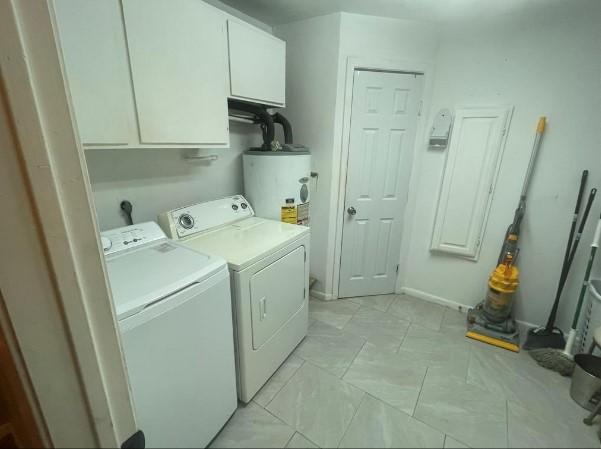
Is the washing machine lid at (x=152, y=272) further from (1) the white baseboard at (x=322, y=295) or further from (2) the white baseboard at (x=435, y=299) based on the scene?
(2) the white baseboard at (x=435, y=299)

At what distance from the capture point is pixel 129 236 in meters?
1.37

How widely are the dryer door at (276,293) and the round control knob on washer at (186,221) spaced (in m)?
0.58

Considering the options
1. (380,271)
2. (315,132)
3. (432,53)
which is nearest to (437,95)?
(432,53)

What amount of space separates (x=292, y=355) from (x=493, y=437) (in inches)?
48.1

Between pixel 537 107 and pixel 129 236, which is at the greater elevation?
pixel 537 107

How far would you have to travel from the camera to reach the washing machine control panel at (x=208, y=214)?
1619 millimetres

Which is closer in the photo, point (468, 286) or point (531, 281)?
point (531, 281)

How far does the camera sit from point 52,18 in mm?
329

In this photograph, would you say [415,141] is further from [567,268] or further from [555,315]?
[555,315]

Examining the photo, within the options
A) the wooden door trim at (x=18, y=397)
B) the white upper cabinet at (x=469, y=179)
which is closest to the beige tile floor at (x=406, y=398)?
the white upper cabinet at (x=469, y=179)

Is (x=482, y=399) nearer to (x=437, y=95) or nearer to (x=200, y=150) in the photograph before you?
(x=437, y=95)

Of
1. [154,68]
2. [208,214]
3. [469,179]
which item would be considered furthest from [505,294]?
[154,68]

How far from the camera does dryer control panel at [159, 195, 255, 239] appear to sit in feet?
5.21

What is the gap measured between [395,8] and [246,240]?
1923 mm
